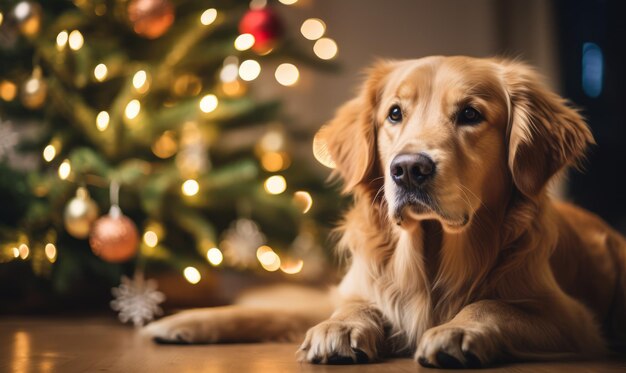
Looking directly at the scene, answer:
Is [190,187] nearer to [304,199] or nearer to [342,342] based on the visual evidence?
[304,199]

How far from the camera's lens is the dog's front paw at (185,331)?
6.70ft

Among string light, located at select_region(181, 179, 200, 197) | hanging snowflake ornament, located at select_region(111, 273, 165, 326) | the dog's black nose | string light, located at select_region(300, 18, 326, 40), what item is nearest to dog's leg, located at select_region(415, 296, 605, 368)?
the dog's black nose

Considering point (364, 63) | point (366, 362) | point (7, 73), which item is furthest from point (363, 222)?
point (364, 63)

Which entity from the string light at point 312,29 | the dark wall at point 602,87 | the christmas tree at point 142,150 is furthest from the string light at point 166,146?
the dark wall at point 602,87

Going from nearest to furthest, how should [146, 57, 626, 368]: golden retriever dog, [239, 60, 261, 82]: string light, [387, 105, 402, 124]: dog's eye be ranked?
[146, 57, 626, 368]: golden retriever dog, [387, 105, 402, 124]: dog's eye, [239, 60, 261, 82]: string light

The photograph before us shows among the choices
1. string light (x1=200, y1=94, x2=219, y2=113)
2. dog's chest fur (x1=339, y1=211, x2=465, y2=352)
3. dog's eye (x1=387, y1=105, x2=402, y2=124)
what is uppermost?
string light (x1=200, y1=94, x2=219, y2=113)

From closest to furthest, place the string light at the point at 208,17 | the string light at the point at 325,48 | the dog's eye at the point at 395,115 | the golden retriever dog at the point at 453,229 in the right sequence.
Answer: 1. the golden retriever dog at the point at 453,229
2. the dog's eye at the point at 395,115
3. the string light at the point at 208,17
4. the string light at the point at 325,48

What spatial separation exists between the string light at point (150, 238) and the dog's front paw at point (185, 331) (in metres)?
0.91

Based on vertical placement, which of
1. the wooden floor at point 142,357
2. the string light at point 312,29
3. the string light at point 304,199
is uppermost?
the string light at point 312,29

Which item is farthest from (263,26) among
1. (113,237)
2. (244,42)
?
(113,237)

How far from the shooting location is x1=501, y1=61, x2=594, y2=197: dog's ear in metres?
1.82

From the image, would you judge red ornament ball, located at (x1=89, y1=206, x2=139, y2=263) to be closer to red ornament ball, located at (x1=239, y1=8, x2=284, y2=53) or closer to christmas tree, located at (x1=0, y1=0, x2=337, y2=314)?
christmas tree, located at (x1=0, y1=0, x2=337, y2=314)

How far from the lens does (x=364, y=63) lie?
4.62 metres

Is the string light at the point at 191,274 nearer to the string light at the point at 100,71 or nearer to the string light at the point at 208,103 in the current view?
the string light at the point at 208,103
